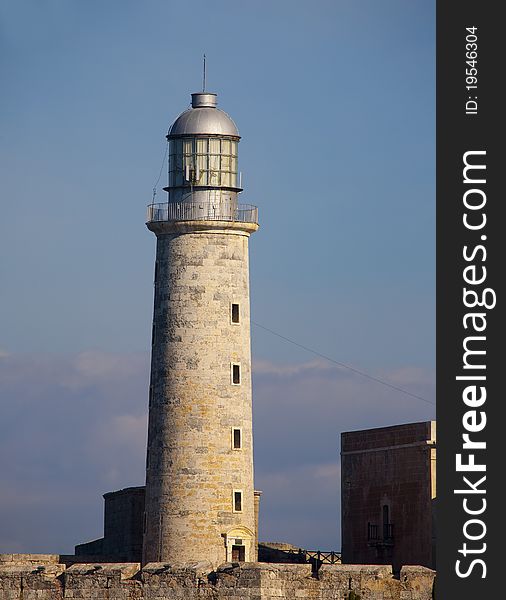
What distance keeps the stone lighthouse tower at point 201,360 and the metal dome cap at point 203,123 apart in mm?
43

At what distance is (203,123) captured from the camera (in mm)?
59938

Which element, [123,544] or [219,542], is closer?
[219,542]

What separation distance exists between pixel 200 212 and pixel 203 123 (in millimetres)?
2731

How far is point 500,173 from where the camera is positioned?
36500mm

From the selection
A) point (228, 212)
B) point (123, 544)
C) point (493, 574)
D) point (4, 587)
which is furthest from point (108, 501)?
point (493, 574)

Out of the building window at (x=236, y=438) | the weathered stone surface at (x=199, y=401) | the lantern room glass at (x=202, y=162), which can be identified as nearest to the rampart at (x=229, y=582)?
the weathered stone surface at (x=199, y=401)

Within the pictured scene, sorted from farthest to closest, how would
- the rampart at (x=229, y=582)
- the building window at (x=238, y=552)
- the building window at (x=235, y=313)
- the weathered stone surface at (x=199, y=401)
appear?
the building window at (x=235, y=313) < the building window at (x=238, y=552) < the weathered stone surface at (x=199, y=401) < the rampart at (x=229, y=582)

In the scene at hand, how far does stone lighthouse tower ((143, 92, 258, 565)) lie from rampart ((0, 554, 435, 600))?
7.15 feet

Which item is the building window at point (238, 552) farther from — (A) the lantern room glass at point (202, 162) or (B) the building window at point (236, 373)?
(A) the lantern room glass at point (202, 162)

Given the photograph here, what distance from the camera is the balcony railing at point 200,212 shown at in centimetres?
5947

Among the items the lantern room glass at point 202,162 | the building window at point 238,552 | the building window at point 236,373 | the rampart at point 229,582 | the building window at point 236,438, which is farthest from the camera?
the lantern room glass at point 202,162

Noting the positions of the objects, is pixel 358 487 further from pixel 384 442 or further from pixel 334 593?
pixel 334 593

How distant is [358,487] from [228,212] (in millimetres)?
9886

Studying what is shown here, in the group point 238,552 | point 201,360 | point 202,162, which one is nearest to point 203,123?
point 202,162
